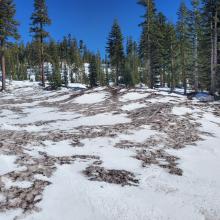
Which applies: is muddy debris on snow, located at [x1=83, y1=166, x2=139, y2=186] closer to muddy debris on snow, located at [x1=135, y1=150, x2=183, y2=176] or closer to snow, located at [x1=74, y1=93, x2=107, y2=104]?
muddy debris on snow, located at [x1=135, y1=150, x2=183, y2=176]

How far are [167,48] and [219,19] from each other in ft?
47.4

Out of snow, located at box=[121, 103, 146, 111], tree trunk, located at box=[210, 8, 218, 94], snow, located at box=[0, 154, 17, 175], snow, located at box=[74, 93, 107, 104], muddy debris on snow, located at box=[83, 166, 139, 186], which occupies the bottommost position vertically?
muddy debris on snow, located at box=[83, 166, 139, 186]

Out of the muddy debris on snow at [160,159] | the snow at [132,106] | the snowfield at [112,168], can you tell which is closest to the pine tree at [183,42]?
the snow at [132,106]

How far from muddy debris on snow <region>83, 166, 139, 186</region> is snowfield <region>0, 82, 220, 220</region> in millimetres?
26

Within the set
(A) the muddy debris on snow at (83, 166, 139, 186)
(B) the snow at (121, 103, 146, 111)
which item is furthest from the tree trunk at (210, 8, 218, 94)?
(A) the muddy debris on snow at (83, 166, 139, 186)

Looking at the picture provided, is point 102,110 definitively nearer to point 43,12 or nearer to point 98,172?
point 98,172

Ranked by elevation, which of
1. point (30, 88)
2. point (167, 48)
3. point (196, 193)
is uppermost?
point (167, 48)

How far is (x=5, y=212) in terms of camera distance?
5.57 meters

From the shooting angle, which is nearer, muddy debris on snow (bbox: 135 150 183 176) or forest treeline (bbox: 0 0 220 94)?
muddy debris on snow (bbox: 135 150 183 176)

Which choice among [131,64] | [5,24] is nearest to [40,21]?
[5,24]

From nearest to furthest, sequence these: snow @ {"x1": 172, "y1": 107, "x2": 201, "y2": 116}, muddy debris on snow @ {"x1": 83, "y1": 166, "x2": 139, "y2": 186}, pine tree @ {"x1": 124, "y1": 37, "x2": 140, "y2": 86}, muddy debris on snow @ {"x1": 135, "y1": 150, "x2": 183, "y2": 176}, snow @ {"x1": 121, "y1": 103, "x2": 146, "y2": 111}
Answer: muddy debris on snow @ {"x1": 83, "y1": 166, "x2": 139, "y2": 186} → muddy debris on snow @ {"x1": 135, "y1": 150, "x2": 183, "y2": 176} → snow @ {"x1": 172, "y1": 107, "x2": 201, "y2": 116} → snow @ {"x1": 121, "y1": 103, "x2": 146, "y2": 111} → pine tree @ {"x1": 124, "y1": 37, "x2": 140, "y2": 86}

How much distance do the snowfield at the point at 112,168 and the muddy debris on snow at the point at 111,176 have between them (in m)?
0.03

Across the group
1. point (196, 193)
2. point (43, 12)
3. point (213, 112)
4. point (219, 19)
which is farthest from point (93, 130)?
point (43, 12)

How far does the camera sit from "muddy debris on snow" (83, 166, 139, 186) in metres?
7.34
